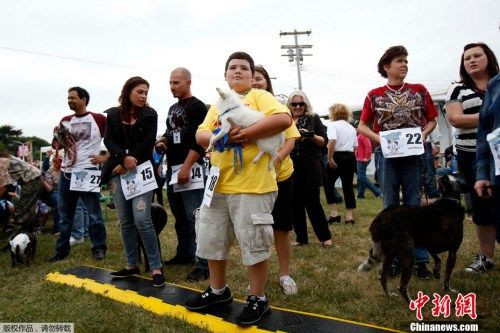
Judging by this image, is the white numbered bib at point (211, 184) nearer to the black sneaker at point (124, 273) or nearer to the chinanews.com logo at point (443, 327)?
the chinanews.com logo at point (443, 327)

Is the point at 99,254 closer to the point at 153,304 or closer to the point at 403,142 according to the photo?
the point at 153,304

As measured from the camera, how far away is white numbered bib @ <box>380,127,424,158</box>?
3443 millimetres

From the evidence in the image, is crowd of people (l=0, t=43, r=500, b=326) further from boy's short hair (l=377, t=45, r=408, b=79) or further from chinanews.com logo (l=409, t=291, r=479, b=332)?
chinanews.com logo (l=409, t=291, r=479, b=332)

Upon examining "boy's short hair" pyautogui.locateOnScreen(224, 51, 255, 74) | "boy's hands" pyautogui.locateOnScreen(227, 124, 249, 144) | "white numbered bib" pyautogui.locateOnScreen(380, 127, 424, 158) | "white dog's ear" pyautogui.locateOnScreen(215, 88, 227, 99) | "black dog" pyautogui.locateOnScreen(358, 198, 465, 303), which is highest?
"boy's short hair" pyautogui.locateOnScreen(224, 51, 255, 74)

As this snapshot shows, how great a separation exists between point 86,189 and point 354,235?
3.72 metres

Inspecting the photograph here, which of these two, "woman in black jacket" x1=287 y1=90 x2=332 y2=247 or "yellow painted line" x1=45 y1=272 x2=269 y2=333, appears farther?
"woman in black jacket" x1=287 y1=90 x2=332 y2=247

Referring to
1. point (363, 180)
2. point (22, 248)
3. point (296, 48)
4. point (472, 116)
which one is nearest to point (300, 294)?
point (472, 116)

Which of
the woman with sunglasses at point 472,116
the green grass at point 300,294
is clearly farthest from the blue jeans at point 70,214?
the woman with sunglasses at point 472,116

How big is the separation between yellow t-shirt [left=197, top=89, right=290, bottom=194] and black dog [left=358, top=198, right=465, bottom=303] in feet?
3.15

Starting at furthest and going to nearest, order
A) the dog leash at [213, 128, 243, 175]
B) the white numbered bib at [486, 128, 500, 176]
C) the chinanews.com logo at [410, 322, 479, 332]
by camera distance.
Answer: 1. the dog leash at [213, 128, 243, 175]
2. the chinanews.com logo at [410, 322, 479, 332]
3. the white numbered bib at [486, 128, 500, 176]

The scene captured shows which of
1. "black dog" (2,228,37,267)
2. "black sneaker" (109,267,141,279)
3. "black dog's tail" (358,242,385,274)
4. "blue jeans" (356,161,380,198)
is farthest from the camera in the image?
"blue jeans" (356,161,380,198)

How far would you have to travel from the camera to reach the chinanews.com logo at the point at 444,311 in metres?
2.31

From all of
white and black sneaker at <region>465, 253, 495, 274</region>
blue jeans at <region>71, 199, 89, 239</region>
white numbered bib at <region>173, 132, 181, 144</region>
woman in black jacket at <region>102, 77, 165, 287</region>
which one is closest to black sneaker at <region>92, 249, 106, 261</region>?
woman in black jacket at <region>102, 77, 165, 287</region>

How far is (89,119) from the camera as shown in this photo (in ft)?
17.2
